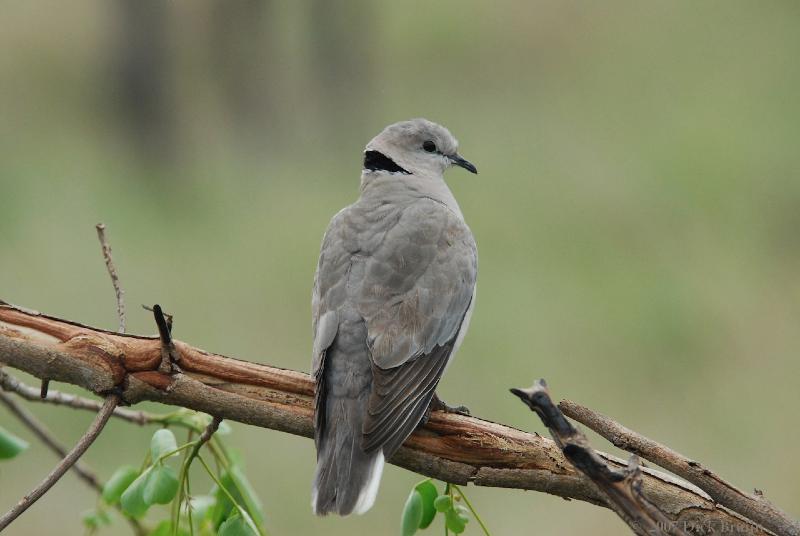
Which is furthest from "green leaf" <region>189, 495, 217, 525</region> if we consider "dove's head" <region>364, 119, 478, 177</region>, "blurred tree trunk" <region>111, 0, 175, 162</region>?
"blurred tree trunk" <region>111, 0, 175, 162</region>

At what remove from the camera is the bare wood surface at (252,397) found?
1.17m

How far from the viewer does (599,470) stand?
0.90m

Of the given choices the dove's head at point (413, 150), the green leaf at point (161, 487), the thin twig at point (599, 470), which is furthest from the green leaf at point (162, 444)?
the dove's head at point (413, 150)

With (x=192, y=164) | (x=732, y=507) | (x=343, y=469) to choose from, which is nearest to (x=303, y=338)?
(x=192, y=164)

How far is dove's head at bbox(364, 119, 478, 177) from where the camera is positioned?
1.95 metres

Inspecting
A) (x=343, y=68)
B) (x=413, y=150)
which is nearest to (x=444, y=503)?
(x=413, y=150)

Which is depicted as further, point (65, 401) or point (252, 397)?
point (65, 401)

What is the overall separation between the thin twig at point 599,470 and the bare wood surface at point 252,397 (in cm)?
27

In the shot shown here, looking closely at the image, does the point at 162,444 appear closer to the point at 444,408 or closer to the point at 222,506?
the point at 222,506

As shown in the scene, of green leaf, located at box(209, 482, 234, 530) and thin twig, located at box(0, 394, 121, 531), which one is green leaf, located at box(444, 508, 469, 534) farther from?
thin twig, located at box(0, 394, 121, 531)

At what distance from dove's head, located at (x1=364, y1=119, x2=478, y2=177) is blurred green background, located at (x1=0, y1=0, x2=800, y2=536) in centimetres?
123

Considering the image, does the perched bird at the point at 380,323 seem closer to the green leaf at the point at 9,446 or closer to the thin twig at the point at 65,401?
the thin twig at the point at 65,401

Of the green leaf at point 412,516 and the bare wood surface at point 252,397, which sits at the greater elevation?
the bare wood surface at point 252,397

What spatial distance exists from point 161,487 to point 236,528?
0.28 feet
